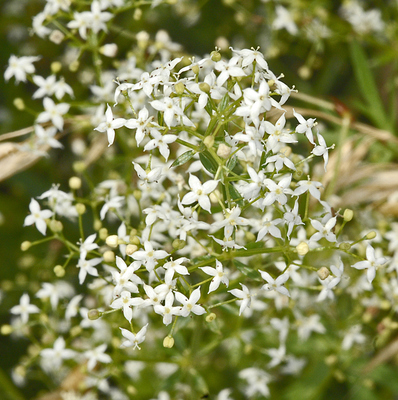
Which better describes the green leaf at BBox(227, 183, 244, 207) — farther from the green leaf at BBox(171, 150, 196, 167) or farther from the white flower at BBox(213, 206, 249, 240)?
the green leaf at BBox(171, 150, 196, 167)

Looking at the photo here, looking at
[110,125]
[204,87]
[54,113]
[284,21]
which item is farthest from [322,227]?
[284,21]

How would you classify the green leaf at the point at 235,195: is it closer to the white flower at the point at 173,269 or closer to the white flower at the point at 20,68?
the white flower at the point at 173,269

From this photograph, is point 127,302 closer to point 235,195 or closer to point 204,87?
point 235,195

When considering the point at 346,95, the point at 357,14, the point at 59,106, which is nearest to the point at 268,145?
the point at 59,106

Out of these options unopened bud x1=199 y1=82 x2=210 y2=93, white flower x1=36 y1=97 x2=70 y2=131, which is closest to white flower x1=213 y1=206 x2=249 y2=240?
unopened bud x1=199 y1=82 x2=210 y2=93

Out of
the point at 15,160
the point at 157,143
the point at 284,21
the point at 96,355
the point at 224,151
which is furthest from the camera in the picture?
the point at 284,21

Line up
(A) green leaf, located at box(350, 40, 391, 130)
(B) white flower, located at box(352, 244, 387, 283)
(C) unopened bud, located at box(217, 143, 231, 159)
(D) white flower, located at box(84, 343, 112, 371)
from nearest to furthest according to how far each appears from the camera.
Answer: (C) unopened bud, located at box(217, 143, 231, 159)
(B) white flower, located at box(352, 244, 387, 283)
(D) white flower, located at box(84, 343, 112, 371)
(A) green leaf, located at box(350, 40, 391, 130)

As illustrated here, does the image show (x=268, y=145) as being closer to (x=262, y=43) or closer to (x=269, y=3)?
(x=269, y=3)

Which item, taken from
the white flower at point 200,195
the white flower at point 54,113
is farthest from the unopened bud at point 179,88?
the white flower at point 54,113
